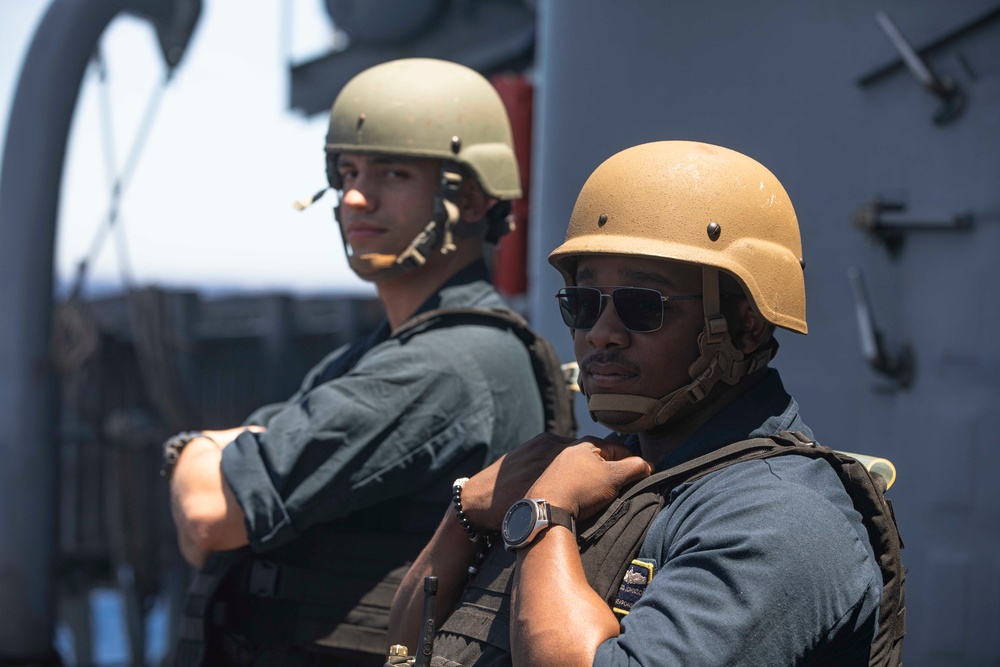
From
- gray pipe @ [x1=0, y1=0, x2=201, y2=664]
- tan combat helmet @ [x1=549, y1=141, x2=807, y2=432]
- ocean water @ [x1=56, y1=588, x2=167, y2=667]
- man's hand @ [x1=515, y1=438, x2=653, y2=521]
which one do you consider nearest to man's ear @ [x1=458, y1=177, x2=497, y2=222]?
tan combat helmet @ [x1=549, y1=141, x2=807, y2=432]

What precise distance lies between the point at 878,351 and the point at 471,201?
1422 mm

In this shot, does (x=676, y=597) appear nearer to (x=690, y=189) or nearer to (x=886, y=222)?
(x=690, y=189)

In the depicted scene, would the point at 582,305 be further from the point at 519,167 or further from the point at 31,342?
the point at 31,342

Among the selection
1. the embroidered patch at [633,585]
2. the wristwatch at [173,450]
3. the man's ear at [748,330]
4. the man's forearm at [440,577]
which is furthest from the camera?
the wristwatch at [173,450]

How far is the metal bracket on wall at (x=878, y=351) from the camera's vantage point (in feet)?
12.2

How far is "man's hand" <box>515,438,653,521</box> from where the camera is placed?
1.81m

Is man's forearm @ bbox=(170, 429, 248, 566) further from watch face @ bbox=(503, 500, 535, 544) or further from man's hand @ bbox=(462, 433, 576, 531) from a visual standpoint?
watch face @ bbox=(503, 500, 535, 544)

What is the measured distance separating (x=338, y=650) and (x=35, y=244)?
4.69 m

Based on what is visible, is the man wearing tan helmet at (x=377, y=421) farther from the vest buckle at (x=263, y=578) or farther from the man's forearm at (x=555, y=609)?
the man's forearm at (x=555, y=609)

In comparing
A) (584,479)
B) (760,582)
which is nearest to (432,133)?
(584,479)

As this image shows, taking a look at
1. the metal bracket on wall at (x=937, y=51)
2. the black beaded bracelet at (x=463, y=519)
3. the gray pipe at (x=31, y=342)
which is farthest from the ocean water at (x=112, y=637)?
the black beaded bracelet at (x=463, y=519)

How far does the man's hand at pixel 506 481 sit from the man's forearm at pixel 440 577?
51 millimetres

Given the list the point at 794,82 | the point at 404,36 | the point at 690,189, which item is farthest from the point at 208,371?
the point at 690,189

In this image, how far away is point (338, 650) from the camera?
2719 mm
